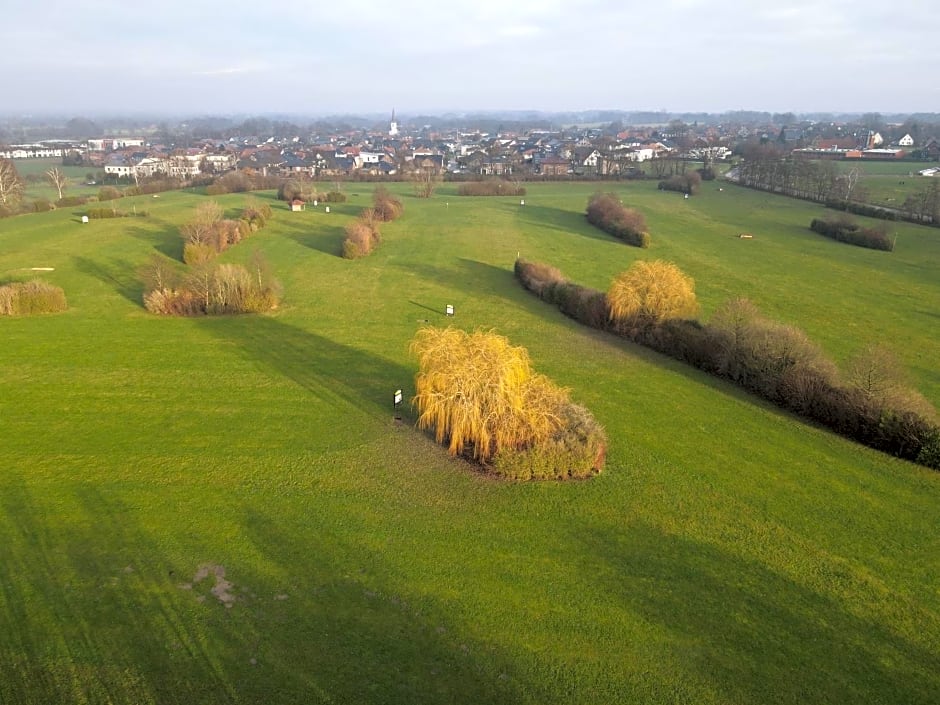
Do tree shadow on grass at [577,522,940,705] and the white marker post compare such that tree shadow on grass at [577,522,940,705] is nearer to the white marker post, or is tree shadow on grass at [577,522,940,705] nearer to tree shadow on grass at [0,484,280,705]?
tree shadow on grass at [0,484,280,705]

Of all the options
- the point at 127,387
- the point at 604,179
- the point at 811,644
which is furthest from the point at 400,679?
the point at 604,179

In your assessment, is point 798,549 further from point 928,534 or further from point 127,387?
point 127,387

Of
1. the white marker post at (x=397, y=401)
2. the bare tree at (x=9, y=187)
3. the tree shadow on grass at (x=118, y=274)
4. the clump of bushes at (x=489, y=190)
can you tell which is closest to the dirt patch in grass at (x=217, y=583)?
the white marker post at (x=397, y=401)

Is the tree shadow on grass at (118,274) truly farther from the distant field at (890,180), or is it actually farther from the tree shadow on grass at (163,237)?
the distant field at (890,180)

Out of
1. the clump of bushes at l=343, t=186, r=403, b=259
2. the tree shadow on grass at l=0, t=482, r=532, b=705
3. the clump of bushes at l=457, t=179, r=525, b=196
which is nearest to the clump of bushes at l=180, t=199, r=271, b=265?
the clump of bushes at l=343, t=186, r=403, b=259

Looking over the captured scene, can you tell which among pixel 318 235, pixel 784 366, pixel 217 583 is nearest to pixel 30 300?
pixel 318 235

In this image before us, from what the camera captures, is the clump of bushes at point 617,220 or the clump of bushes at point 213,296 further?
the clump of bushes at point 617,220

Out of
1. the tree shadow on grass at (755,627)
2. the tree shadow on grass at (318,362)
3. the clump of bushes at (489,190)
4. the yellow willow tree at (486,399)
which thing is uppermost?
the clump of bushes at (489,190)
